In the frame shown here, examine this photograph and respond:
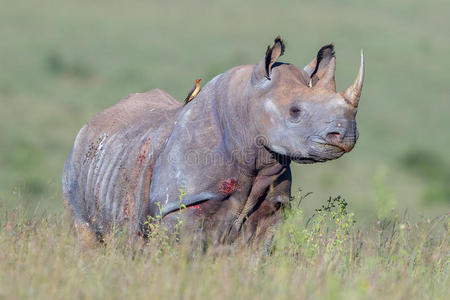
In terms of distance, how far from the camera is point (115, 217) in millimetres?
7668

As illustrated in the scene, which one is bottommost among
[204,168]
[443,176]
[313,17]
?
[443,176]

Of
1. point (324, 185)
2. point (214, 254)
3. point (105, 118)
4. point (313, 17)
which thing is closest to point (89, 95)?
point (324, 185)

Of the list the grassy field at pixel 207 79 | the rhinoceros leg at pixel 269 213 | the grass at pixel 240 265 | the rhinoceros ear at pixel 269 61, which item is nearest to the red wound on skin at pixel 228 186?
the rhinoceros leg at pixel 269 213

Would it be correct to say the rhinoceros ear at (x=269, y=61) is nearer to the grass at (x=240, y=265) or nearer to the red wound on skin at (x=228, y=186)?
the red wound on skin at (x=228, y=186)

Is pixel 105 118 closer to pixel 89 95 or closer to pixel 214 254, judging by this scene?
pixel 214 254

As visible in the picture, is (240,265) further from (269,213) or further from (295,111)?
(295,111)

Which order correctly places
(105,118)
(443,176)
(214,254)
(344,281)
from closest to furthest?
(344,281)
(214,254)
(105,118)
(443,176)

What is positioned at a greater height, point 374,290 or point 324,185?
point 374,290

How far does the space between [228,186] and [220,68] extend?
91.9 ft

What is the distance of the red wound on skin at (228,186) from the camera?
266 inches

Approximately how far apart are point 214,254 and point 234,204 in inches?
18.6

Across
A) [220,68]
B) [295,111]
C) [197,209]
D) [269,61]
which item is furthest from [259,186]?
[220,68]

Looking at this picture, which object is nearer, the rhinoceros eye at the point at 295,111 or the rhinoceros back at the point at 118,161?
the rhinoceros eye at the point at 295,111

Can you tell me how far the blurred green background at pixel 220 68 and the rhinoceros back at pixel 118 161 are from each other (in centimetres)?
1283
